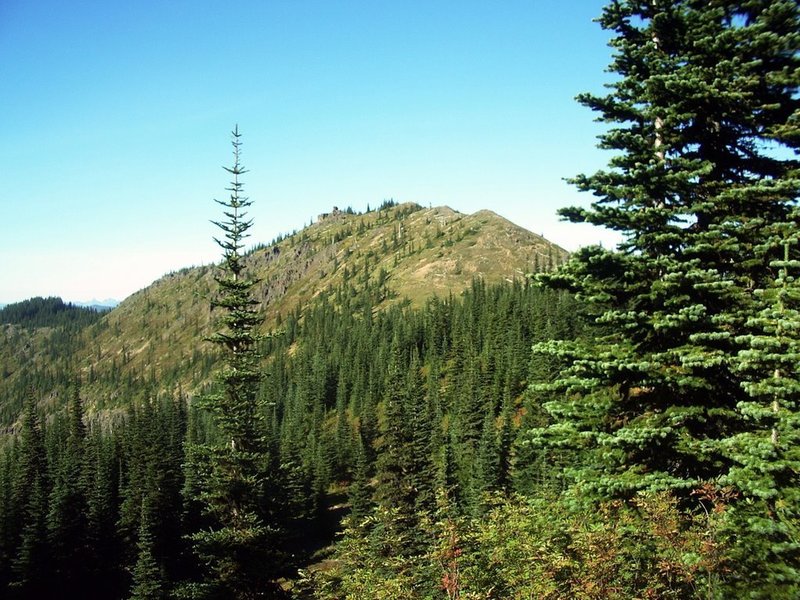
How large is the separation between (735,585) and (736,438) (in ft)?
9.24

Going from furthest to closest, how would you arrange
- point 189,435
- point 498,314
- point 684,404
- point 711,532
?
point 498,314
point 189,435
point 684,404
point 711,532

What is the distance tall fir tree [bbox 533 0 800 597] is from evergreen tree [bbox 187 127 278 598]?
15.9 meters

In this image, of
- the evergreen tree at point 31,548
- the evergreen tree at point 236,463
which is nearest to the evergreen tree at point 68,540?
the evergreen tree at point 31,548

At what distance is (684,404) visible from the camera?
1212 cm

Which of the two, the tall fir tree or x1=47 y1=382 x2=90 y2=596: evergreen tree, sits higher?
the tall fir tree

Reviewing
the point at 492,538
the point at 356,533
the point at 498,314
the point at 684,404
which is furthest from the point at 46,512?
the point at 498,314

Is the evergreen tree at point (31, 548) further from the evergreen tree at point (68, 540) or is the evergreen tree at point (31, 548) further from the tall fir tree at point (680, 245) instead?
the tall fir tree at point (680, 245)

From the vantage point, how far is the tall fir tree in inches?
449

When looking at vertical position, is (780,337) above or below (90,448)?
above

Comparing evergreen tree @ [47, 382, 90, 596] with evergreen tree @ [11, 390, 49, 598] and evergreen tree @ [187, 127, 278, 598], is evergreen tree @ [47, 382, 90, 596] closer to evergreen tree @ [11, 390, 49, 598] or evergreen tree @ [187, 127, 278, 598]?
evergreen tree @ [11, 390, 49, 598]

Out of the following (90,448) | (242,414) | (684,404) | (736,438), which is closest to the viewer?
(736,438)

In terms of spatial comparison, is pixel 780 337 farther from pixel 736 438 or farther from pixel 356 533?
pixel 356 533

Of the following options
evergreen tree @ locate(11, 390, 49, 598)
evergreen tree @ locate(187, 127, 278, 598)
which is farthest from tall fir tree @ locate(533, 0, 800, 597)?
evergreen tree @ locate(11, 390, 49, 598)

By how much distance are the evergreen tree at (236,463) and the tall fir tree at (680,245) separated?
1587cm
